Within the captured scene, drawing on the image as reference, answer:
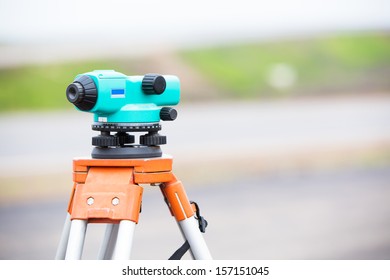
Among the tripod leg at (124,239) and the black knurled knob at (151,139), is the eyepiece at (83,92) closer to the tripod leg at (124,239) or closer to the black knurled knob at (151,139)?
the black knurled knob at (151,139)

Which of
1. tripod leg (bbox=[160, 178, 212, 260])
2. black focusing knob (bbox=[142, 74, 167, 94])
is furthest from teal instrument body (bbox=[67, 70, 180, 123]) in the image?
tripod leg (bbox=[160, 178, 212, 260])

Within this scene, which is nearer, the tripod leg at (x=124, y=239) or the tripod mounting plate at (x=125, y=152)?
the tripod leg at (x=124, y=239)

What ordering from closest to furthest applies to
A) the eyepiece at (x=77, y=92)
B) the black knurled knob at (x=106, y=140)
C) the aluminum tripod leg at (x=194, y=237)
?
the eyepiece at (x=77, y=92) → the black knurled knob at (x=106, y=140) → the aluminum tripod leg at (x=194, y=237)

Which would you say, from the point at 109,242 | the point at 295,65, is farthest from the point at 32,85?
the point at 109,242

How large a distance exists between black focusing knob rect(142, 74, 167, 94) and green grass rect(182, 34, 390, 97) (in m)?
11.8

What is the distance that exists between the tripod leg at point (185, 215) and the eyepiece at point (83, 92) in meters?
0.41

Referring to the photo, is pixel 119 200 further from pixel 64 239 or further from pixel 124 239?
pixel 64 239

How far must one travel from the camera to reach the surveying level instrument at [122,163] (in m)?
2.94

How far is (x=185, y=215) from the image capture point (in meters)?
3.13

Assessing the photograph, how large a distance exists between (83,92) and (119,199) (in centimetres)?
37

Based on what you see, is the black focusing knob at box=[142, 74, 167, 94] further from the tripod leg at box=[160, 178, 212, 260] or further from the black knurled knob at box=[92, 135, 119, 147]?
the tripod leg at box=[160, 178, 212, 260]

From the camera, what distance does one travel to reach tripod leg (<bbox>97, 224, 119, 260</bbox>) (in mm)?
3236

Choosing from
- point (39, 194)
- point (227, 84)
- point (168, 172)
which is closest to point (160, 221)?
point (39, 194)

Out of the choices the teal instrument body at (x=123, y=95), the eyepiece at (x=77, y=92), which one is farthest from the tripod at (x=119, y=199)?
the eyepiece at (x=77, y=92)
